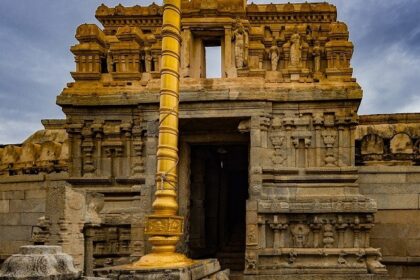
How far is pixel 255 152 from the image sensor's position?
1377cm

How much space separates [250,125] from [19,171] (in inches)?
334

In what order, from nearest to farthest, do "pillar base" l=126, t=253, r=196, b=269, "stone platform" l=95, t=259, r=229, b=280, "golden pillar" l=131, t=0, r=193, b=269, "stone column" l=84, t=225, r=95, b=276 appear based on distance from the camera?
"stone platform" l=95, t=259, r=229, b=280 → "pillar base" l=126, t=253, r=196, b=269 → "golden pillar" l=131, t=0, r=193, b=269 → "stone column" l=84, t=225, r=95, b=276

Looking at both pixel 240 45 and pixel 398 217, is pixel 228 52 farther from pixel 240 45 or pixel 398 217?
pixel 398 217

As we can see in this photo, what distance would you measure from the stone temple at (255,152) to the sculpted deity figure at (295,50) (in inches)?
1.1

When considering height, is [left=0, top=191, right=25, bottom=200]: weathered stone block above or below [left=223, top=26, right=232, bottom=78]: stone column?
below

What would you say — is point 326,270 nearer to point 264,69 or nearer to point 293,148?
point 293,148

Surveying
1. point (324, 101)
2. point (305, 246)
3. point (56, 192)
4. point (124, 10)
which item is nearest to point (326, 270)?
point (305, 246)

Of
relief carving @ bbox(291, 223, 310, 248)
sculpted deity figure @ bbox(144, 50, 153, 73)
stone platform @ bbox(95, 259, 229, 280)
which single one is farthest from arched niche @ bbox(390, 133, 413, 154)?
stone platform @ bbox(95, 259, 229, 280)

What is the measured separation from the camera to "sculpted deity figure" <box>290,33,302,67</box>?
14617mm

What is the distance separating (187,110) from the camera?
14.1 m

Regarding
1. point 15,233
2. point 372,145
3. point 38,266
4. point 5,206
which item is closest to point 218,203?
point 372,145

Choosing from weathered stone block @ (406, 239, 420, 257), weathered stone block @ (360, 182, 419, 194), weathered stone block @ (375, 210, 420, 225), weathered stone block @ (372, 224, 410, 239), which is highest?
weathered stone block @ (360, 182, 419, 194)

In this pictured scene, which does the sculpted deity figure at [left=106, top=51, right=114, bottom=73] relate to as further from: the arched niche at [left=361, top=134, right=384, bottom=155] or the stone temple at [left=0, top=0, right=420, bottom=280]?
the arched niche at [left=361, top=134, right=384, bottom=155]

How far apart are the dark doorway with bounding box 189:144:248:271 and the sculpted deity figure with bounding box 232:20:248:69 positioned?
318 cm
